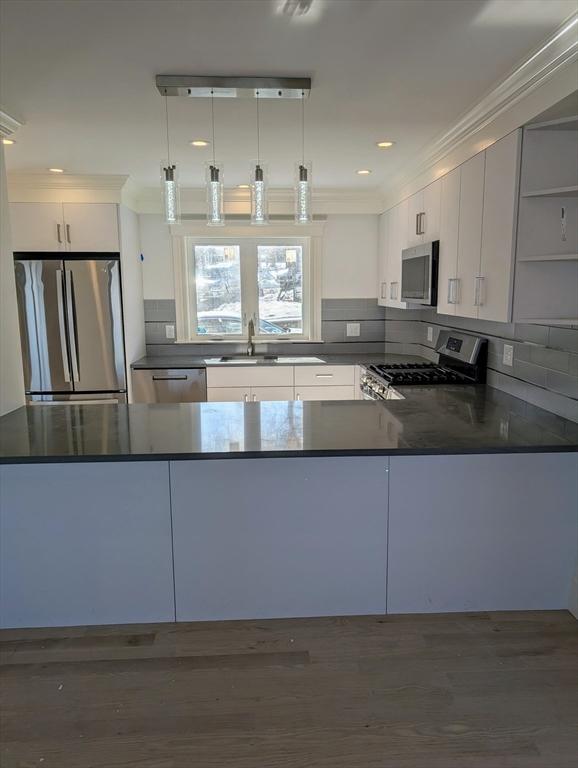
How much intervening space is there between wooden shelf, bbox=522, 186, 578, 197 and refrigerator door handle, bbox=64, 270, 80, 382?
334 centimetres

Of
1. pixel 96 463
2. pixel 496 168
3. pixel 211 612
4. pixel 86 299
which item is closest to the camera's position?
pixel 96 463

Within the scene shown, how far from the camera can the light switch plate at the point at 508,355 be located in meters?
2.95

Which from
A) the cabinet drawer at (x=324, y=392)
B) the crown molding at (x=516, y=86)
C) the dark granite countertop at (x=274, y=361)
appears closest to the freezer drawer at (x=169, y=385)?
the dark granite countertop at (x=274, y=361)

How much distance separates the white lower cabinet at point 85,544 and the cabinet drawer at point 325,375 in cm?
244

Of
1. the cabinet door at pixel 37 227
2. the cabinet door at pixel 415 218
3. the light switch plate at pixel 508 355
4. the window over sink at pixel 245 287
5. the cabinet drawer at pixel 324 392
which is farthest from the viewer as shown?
the window over sink at pixel 245 287

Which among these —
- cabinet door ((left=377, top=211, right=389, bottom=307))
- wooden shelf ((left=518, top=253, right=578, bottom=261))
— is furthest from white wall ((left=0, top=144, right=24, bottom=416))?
cabinet door ((left=377, top=211, right=389, bottom=307))

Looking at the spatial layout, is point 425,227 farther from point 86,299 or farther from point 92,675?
point 92,675

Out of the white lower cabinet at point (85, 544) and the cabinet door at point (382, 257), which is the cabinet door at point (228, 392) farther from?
the white lower cabinet at point (85, 544)

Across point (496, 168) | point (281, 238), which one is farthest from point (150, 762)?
point (281, 238)

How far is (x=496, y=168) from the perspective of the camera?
2.46 metres

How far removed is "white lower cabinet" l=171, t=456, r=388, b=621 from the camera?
212 cm

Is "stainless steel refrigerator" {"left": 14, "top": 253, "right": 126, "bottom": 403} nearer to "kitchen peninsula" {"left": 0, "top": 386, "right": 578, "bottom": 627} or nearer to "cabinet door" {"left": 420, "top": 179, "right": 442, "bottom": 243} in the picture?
"kitchen peninsula" {"left": 0, "top": 386, "right": 578, "bottom": 627}

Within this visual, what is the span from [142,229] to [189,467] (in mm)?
3267

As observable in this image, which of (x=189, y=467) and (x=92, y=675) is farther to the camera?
(x=189, y=467)
